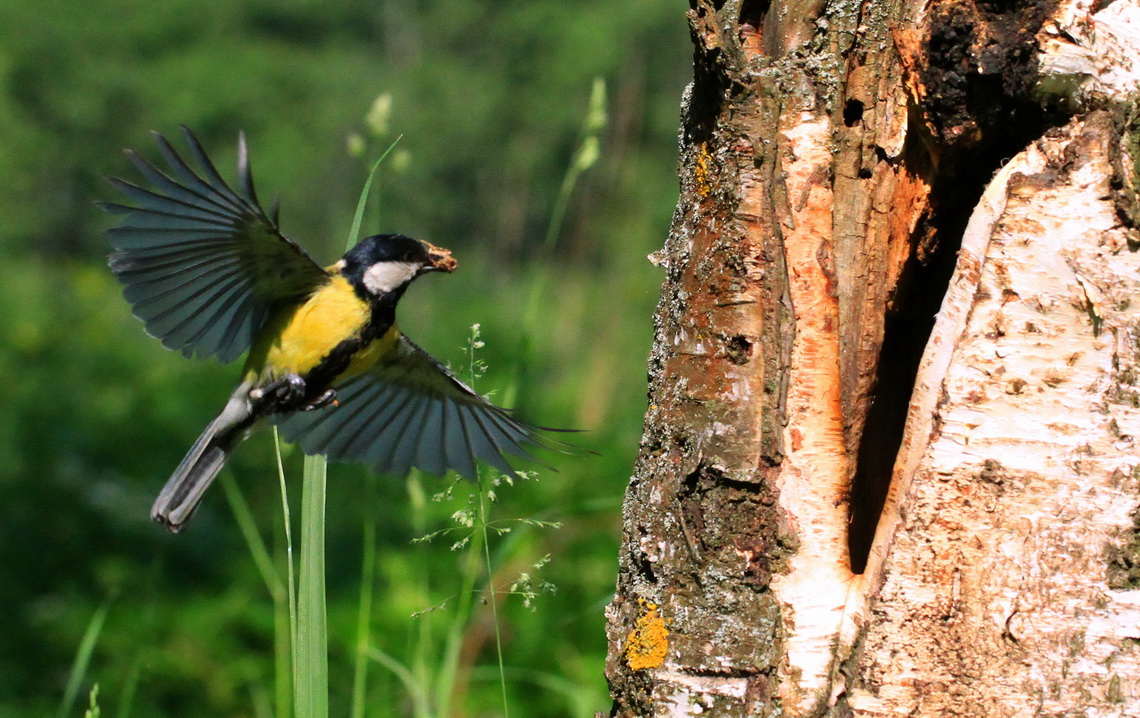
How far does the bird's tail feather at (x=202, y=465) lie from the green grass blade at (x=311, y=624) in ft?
2.18

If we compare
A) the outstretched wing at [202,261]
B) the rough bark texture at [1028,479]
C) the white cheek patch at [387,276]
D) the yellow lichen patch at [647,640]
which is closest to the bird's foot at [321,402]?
the outstretched wing at [202,261]

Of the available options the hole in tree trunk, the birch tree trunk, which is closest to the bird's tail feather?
the birch tree trunk

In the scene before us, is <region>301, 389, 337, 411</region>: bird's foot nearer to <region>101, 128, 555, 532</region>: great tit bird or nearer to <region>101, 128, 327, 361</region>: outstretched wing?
<region>101, 128, 555, 532</region>: great tit bird

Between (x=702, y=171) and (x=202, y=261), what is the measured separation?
0.90m

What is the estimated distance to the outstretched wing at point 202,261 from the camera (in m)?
1.62

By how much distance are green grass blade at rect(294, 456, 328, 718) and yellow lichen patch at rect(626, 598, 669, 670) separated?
1.26 ft

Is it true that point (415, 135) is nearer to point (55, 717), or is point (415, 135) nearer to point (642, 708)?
point (55, 717)

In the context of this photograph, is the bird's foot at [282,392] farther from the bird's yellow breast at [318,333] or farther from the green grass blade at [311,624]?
the green grass blade at [311,624]

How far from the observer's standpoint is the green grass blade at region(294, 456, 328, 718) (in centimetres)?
131

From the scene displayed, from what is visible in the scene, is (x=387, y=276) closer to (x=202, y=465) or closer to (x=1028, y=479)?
(x=202, y=465)

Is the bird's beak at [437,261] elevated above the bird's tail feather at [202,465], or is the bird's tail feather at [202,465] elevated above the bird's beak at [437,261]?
the bird's beak at [437,261]

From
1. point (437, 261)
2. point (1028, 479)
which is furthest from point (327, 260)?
point (1028, 479)

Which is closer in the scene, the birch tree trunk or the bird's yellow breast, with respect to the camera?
the birch tree trunk

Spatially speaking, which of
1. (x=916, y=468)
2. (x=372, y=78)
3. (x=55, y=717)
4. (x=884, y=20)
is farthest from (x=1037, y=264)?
(x=372, y=78)
